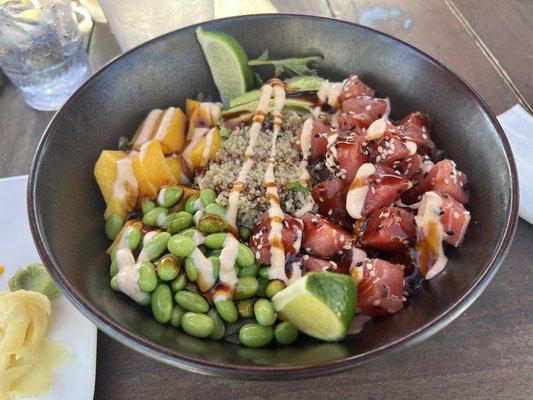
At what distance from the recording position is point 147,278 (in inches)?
48.9

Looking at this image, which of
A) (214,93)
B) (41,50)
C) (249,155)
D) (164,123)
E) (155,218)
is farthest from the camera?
(41,50)

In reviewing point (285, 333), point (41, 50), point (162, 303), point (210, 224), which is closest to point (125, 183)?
point (210, 224)

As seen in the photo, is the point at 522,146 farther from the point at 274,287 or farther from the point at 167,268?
the point at 167,268

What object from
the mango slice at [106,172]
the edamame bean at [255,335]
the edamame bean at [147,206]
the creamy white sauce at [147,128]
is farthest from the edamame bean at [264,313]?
the creamy white sauce at [147,128]

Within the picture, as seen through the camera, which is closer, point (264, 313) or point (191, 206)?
point (264, 313)

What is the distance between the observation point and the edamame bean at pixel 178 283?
1274mm

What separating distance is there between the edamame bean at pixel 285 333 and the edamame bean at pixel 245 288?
11 centimetres

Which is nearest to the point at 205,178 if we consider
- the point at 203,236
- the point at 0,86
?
the point at 203,236

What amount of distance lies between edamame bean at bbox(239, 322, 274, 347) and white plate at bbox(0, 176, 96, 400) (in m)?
0.37

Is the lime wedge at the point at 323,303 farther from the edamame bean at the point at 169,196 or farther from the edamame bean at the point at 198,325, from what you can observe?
the edamame bean at the point at 169,196

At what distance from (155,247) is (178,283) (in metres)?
0.11

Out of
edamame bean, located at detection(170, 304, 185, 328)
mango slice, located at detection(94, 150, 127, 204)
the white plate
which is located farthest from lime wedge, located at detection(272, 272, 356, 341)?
mango slice, located at detection(94, 150, 127, 204)

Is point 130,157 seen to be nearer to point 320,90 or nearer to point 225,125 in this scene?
point 225,125

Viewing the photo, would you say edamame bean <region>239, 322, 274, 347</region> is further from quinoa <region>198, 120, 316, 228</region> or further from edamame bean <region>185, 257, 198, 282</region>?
quinoa <region>198, 120, 316, 228</region>
